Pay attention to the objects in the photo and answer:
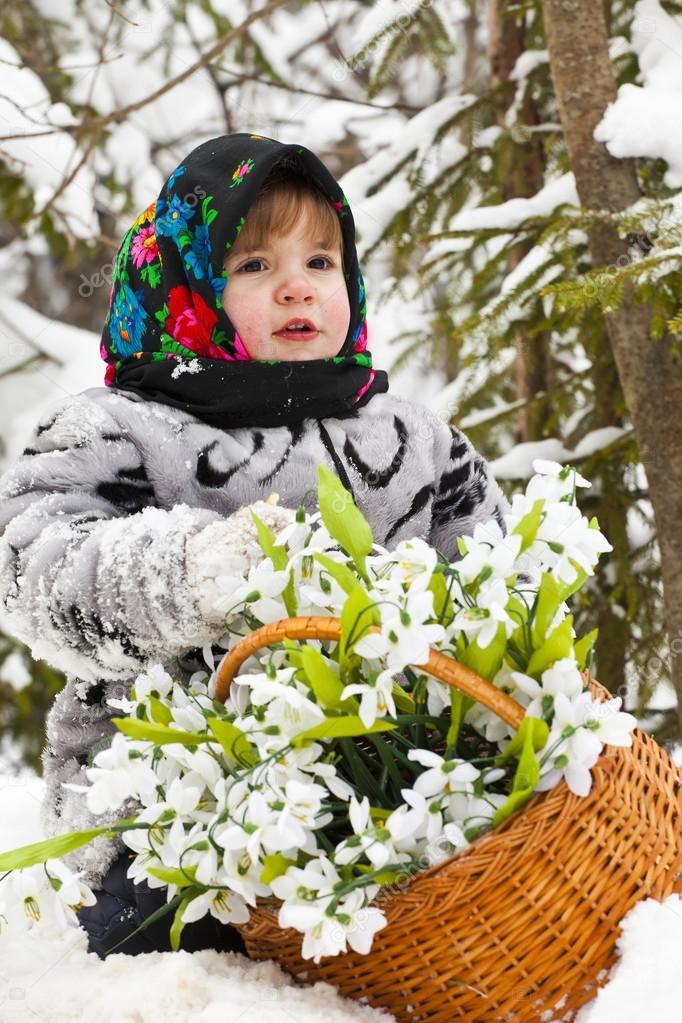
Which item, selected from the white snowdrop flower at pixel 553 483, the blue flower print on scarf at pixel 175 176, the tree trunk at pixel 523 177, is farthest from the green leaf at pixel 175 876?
the tree trunk at pixel 523 177

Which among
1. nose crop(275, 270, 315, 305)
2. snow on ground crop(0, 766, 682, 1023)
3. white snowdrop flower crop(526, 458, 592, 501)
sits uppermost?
nose crop(275, 270, 315, 305)

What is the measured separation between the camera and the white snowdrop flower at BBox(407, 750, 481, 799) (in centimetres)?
131

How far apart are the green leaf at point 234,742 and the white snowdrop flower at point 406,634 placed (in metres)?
0.23

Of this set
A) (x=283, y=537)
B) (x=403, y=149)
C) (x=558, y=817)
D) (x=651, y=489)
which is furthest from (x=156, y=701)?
(x=403, y=149)

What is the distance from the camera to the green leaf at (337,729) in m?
1.30

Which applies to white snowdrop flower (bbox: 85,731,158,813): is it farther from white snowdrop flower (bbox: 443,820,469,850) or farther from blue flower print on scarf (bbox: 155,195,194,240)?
blue flower print on scarf (bbox: 155,195,194,240)

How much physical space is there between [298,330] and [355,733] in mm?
958

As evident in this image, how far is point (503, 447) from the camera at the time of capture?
19.0 feet

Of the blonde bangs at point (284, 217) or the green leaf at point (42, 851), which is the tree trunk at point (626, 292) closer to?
the blonde bangs at point (284, 217)

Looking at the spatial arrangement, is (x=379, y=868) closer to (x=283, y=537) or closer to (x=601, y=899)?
(x=601, y=899)

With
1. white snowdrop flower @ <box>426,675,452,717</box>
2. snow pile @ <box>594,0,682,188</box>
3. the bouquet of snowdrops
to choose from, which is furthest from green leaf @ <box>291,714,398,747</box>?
snow pile @ <box>594,0,682,188</box>

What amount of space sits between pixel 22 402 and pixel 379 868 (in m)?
4.61

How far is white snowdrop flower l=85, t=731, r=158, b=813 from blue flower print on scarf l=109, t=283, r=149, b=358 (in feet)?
2.97

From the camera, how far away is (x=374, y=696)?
1.27 m
